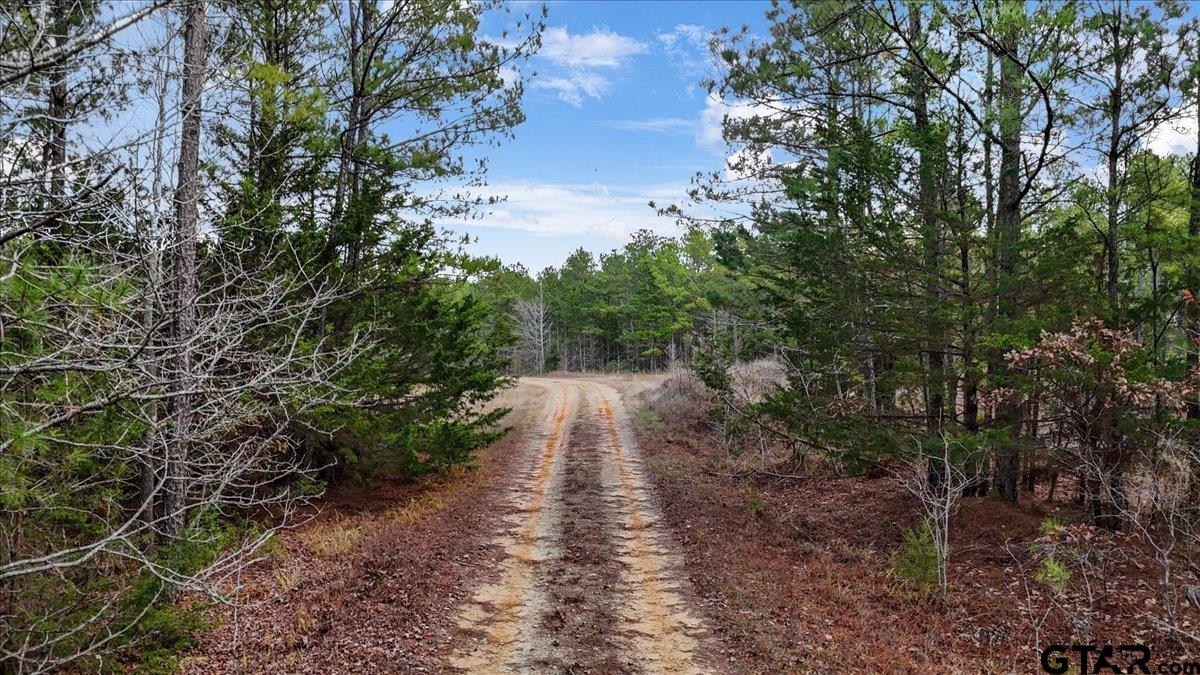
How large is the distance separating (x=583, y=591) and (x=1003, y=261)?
855cm

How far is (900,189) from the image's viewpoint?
433 inches

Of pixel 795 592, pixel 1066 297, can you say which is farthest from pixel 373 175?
pixel 1066 297

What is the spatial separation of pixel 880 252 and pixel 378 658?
10188 millimetres

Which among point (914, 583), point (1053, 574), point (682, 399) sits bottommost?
point (914, 583)

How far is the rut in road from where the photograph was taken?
6.94 metres

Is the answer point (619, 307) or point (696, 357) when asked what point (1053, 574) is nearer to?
point (696, 357)

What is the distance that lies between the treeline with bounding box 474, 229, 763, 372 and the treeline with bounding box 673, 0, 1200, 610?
88.3ft

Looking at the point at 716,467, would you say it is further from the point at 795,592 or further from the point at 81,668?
the point at 81,668

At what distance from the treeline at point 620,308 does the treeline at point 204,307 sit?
2829 cm

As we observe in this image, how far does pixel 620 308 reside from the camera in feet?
188

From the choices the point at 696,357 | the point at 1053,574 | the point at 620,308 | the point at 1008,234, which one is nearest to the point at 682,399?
the point at 696,357

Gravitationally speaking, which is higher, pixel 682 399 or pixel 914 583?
pixel 682 399

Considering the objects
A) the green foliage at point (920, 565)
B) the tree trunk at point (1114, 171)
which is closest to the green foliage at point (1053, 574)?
the green foliage at point (920, 565)

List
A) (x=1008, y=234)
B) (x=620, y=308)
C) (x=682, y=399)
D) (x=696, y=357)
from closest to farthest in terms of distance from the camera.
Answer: (x=1008, y=234)
(x=696, y=357)
(x=682, y=399)
(x=620, y=308)
